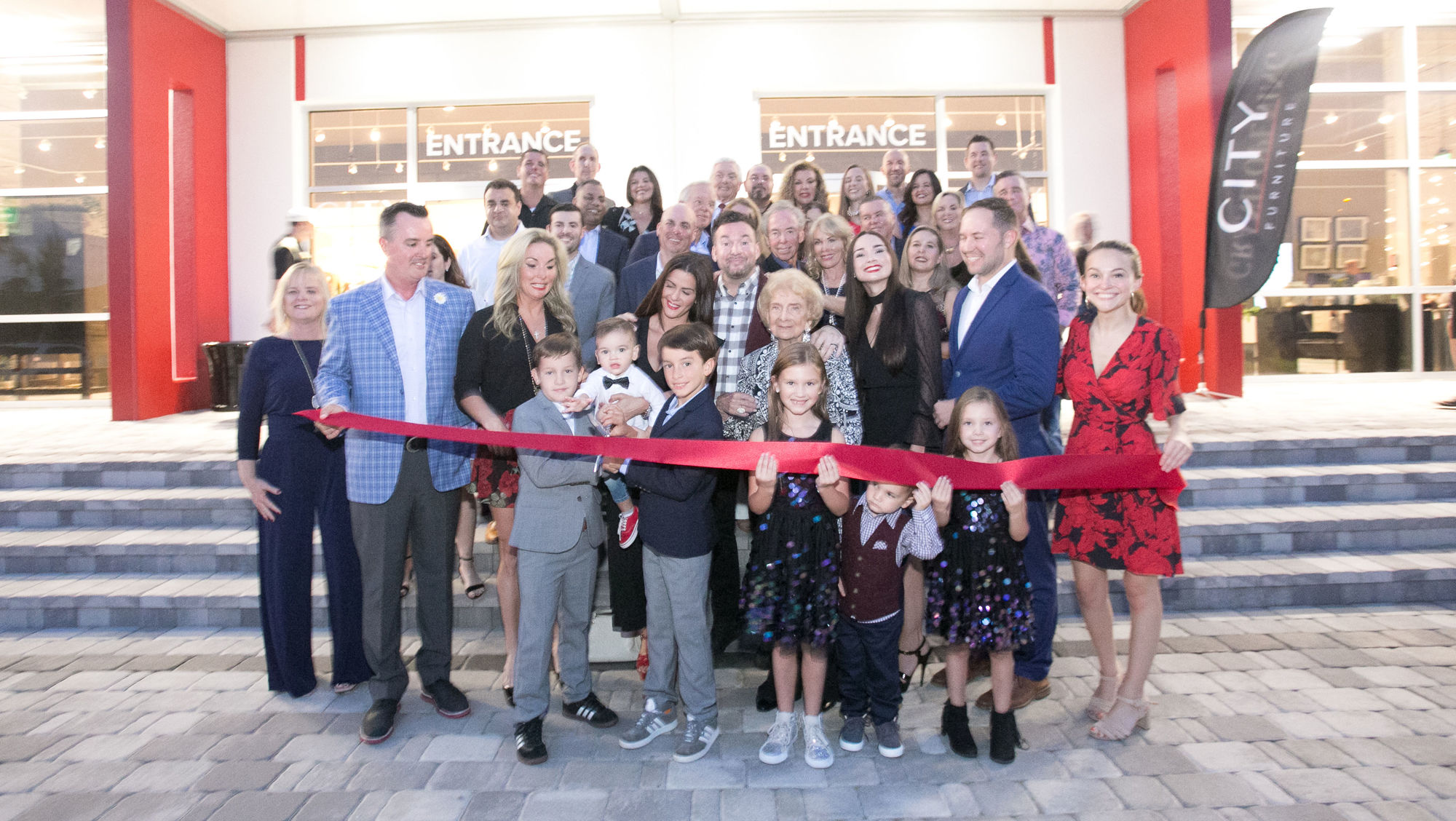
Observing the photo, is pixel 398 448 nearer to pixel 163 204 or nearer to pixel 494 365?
pixel 494 365

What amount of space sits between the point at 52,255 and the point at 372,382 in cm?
1048

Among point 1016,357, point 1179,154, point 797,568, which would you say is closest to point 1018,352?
point 1016,357

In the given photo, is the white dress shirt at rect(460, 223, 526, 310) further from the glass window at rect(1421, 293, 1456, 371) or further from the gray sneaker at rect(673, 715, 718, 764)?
the glass window at rect(1421, 293, 1456, 371)

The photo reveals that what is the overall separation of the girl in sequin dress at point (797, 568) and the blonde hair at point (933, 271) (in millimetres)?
859

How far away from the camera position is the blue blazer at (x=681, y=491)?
9.83 ft

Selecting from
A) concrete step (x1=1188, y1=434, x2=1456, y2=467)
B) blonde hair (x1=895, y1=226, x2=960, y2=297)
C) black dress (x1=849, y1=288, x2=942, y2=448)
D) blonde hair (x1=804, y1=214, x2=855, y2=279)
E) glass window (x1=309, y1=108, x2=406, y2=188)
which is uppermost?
glass window (x1=309, y1=108, x2=406, y2=188)

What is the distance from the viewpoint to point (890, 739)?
294cm

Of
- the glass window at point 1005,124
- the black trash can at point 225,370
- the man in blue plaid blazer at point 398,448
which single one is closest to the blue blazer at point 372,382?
the man in blue plaid blazer at point 398,448

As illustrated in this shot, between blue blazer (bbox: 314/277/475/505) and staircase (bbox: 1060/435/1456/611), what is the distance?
10.7 ft

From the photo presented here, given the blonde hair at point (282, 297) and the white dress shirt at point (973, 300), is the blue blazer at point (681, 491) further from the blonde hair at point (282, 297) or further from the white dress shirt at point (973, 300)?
the blonde hair at point (282, 297)

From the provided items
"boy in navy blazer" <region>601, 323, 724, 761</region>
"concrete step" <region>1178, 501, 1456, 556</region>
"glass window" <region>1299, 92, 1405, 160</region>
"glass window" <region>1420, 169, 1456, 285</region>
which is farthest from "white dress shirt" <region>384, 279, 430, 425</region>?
"glass window" <region>1420, 169, 1456, 285</region>

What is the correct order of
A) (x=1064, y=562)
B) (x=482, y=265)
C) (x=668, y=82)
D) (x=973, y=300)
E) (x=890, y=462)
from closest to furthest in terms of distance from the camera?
1. (x=890, y=462)
2. (x=973, y=300)
3. (x=1064, y=562)
4. (x=482, y=265)
5. (x=668, y=82)

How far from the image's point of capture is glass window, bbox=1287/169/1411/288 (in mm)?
10758

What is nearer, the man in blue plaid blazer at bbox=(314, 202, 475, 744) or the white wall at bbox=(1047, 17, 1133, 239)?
the man in blue plaid blazer at bbox=(314, 202, 475, 744)
